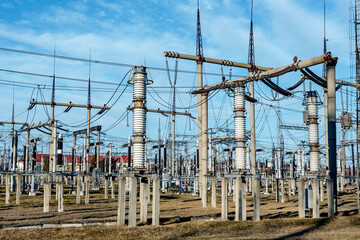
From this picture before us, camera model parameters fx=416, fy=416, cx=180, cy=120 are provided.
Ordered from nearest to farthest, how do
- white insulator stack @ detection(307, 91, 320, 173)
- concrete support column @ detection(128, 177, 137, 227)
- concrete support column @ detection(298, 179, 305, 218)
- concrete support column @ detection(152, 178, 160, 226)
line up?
concrete support column @ detection(128, 177, 137, 227)
concrete support column @ detection(152, 178, 160, 226)
concrete support column @ detection(298, 179, 305, 218)
white insulator stack @ detection(307, 91, 320, 173)

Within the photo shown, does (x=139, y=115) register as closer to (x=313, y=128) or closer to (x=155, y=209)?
(x=155, y=209)

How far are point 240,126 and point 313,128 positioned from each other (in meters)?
4.21

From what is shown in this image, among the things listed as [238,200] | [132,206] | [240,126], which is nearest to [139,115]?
[132,206]

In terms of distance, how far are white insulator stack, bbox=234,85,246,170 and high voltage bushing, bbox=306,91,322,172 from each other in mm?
3687

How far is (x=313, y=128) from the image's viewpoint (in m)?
21.2

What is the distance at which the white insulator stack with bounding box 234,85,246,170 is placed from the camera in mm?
19375

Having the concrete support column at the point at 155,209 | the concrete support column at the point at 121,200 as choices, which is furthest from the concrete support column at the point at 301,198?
the concrete support column at the point at 121,200

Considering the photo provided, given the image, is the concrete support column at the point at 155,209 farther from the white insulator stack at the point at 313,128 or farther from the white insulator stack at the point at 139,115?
the white insulator stack at the point at 313,128

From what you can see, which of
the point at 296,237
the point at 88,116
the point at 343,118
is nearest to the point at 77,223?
the point at 296,237

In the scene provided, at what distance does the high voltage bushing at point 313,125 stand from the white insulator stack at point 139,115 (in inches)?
341

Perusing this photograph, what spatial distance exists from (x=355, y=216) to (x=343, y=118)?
2182 cm

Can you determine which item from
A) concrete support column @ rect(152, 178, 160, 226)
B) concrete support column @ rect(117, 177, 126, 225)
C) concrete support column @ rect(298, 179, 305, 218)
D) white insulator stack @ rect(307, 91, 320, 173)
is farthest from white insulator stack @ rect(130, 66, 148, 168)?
white insulator stack @ rect(307, 91, 320, 173)

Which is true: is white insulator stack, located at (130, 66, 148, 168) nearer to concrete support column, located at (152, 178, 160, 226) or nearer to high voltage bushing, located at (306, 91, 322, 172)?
concrete support column, located at (152, 178, 160, 226)

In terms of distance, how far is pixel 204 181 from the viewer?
78.0ft
